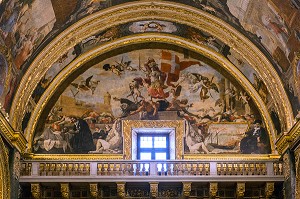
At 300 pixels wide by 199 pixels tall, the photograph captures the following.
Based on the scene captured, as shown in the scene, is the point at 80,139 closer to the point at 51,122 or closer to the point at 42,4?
the point at 51,122

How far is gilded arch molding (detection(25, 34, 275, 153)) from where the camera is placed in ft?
85.5

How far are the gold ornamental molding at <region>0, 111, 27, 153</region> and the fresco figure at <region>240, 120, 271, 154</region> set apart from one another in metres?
7.82

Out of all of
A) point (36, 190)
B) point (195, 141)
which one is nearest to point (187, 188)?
point (195, 141)

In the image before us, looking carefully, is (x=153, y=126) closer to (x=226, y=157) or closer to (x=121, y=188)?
(x=226, y=157)

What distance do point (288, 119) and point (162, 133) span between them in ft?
15.9

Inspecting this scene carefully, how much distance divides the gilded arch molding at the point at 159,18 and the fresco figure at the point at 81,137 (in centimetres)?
228

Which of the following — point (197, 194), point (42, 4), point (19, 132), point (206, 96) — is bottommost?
point (197, 194)

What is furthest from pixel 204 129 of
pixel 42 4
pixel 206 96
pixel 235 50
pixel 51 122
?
pixel 42 4

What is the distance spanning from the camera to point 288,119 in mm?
24172

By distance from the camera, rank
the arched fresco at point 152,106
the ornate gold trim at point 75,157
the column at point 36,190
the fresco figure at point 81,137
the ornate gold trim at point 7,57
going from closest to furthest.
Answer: the ornate gold trim at point 7,57, the column at point 36,190, the ornate gold trim at point 75,157, the fresco figure at point 81,137, the arched fresco at point 152,106

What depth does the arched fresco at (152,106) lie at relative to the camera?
85.7ft

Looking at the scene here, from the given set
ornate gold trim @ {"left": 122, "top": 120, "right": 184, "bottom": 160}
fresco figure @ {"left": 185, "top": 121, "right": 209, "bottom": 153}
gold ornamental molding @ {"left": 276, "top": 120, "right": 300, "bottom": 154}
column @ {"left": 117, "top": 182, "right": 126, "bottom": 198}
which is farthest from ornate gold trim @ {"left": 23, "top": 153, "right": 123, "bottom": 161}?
gold ornamental molding @ {"left": 276, "top": 120, "right": 300, "bottom": 154}

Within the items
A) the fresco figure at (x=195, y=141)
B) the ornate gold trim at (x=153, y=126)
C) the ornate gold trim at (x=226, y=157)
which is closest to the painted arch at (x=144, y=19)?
the ornate gold trim at (x=226, y=157)

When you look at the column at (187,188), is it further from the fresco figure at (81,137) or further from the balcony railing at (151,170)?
the fresco figure at (81,137)
